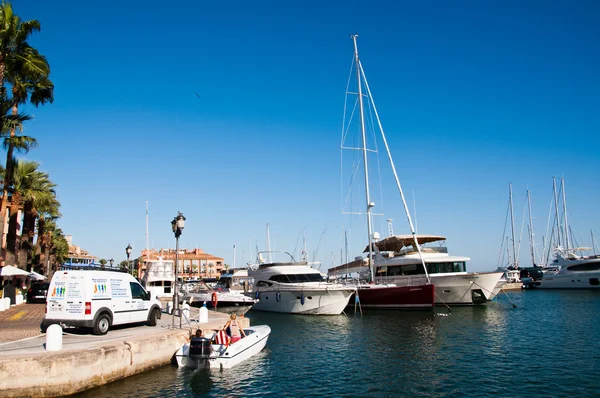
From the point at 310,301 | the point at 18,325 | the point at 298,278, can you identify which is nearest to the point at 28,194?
the point at 18,325

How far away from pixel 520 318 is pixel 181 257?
12468 cm

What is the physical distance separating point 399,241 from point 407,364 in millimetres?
28615

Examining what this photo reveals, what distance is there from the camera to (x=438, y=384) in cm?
1438

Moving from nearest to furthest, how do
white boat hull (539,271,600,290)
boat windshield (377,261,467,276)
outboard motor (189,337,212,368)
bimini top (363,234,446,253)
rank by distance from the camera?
outboard motor (189,337,212,368) < boat windshield (377,261,467,276) < bimini top (363,234,446,253) < white boat hull (539,271,600,290)

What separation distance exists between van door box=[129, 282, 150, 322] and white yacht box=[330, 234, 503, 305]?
23376mm

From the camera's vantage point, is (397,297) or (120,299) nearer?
(120,299)

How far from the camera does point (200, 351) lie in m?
15.2

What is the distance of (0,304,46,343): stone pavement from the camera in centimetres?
1585

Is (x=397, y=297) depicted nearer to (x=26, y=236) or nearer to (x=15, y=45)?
(x=15, y=45)

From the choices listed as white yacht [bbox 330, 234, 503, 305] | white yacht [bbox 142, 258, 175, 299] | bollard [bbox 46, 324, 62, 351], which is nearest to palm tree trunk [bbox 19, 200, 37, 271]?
white yacht [bbox 142, 258, 175, 299]

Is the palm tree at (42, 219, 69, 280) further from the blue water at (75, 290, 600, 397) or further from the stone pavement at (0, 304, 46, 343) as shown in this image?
the blue water at (75, 290, 600, 397)

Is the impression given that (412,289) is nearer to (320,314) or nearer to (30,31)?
(320,314)

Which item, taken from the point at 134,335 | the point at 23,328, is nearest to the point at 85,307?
the point at 134,335

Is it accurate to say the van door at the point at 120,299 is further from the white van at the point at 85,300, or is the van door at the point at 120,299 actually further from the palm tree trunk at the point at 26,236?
the palm tree trunk at the point at 26,236
